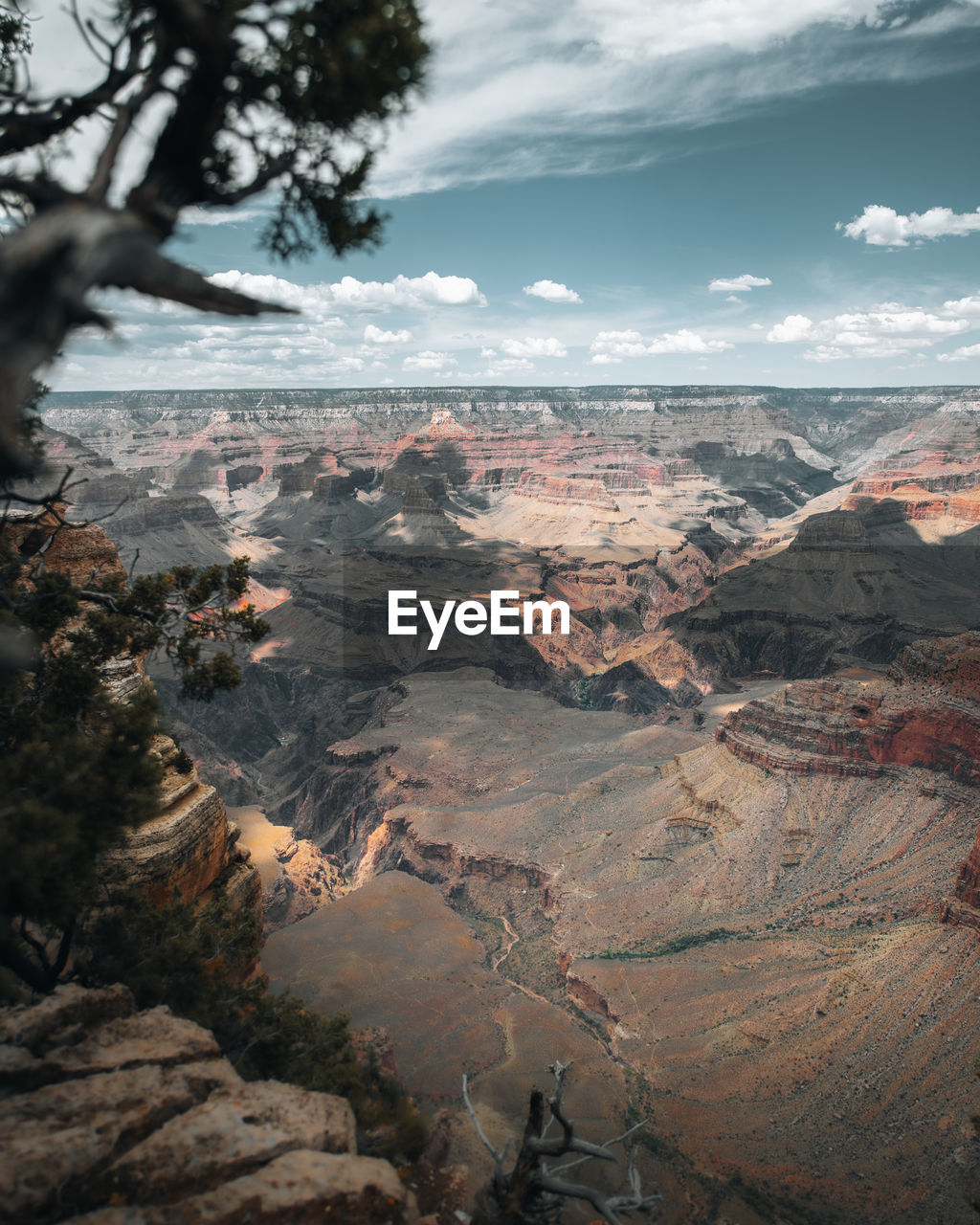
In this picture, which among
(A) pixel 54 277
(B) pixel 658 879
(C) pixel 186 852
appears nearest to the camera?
(A) pixel 54 277

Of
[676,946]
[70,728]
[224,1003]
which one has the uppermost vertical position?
[70,728]

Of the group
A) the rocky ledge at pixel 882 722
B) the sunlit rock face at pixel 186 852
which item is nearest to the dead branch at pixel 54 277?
the sunlit rock face at pixel 186 852

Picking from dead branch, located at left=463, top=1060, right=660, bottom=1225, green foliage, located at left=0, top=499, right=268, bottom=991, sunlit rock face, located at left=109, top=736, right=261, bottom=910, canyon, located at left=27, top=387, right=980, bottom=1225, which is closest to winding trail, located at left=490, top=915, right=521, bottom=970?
canyon, located at left=27, top=387, right=980, bottom=1225

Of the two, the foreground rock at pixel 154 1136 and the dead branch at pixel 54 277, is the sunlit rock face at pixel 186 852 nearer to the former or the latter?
the foreground rock at pixel 154 1136

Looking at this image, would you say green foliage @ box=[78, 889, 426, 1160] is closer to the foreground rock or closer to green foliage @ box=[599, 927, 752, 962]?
the foreground rock

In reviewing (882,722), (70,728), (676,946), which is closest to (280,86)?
(70,728)

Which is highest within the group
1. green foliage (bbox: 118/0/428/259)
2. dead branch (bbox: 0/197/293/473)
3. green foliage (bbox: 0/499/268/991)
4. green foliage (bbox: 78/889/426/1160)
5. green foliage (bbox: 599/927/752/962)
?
green foliage (bbox: 118/0/428/259)

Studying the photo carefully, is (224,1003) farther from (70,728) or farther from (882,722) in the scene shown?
(882,722)
